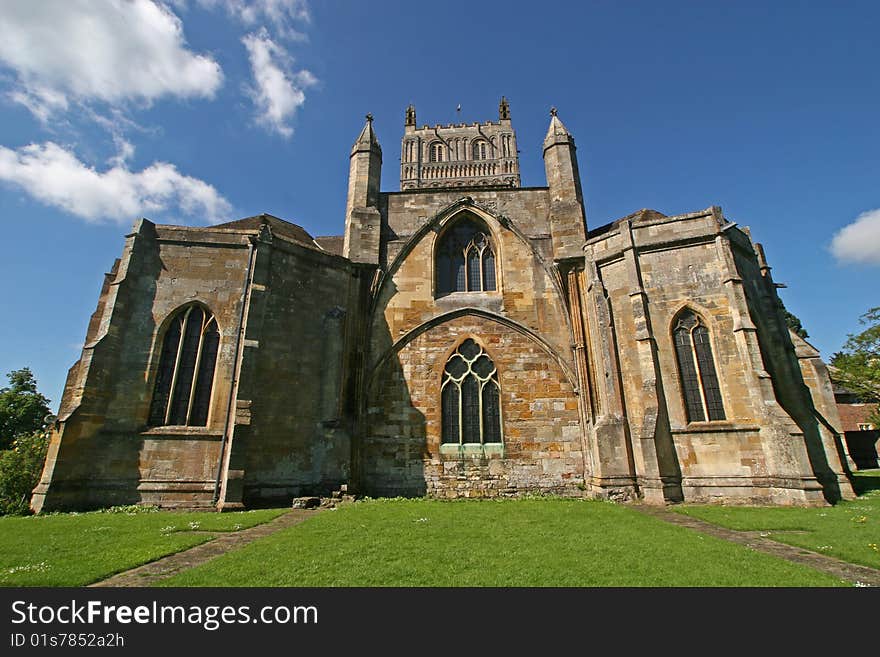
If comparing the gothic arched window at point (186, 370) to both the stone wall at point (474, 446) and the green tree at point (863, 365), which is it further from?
the green tree at point (863, 365)

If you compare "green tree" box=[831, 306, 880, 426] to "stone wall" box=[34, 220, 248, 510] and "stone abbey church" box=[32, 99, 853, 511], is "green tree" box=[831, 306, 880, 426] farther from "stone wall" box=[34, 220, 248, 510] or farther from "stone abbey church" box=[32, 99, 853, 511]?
"stone wall" box=[34, 220, 248, 510]

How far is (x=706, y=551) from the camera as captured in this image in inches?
258

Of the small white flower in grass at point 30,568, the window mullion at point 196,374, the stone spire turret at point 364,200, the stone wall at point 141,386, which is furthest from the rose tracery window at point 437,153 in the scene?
the small white flower in grass at point 30,568

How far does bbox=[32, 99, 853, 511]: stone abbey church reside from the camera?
12586 mm

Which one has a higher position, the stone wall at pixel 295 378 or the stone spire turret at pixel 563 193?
the stone spire turret at pixel 563 193

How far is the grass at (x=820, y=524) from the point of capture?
6750 millimetres

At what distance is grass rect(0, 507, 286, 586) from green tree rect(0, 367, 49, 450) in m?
24.2

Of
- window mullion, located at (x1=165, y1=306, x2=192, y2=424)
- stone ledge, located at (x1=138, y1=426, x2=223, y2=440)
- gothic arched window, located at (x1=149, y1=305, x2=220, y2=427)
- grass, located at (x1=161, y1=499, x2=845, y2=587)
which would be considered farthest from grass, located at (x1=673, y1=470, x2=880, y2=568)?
window mullion, located at (x1=165, y1=306, x2=192, y2=424)

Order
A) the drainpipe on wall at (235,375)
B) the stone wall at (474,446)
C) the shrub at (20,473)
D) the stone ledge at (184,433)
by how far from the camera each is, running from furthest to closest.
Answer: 1. the stone wall at (474,446)
2. the stone ledge at (184,433)
3. the drainpipe on wall at (235,375)
4. the shrub at (20,473)

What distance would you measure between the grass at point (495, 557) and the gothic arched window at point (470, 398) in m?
5.32

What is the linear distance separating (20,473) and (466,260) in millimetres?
15612

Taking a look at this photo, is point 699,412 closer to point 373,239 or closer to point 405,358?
point 405,358
